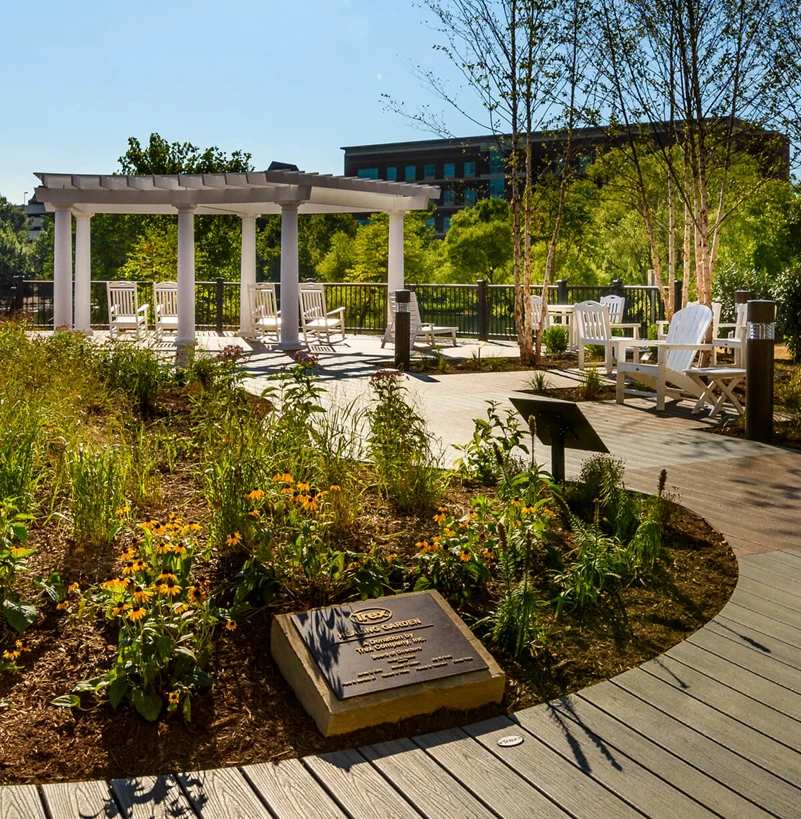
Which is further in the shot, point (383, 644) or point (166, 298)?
point (166, 298)

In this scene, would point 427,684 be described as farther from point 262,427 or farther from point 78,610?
point 262,427

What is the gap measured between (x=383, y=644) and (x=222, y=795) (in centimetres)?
87

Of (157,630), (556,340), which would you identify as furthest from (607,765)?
(556,340)

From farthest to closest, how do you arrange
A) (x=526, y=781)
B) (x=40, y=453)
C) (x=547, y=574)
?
(x=40, y=453)
(x=547, y=574)
(x=526, y=781)

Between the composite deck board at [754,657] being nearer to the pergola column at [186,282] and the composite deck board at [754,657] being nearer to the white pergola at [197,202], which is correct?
the white pergola at [197,202]

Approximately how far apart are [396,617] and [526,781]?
961 mm

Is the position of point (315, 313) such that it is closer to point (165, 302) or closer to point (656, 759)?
point (165, 302)

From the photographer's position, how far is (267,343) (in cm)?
A: 1928

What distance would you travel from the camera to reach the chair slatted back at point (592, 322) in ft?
42.4

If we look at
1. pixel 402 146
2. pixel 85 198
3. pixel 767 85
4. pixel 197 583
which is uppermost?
pixel 402 146

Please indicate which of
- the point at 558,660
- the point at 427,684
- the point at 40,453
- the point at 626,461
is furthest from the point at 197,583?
the point at 626,461

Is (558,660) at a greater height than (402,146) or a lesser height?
lesser

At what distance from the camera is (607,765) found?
2922 mm

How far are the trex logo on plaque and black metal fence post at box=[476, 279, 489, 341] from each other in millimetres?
16469
